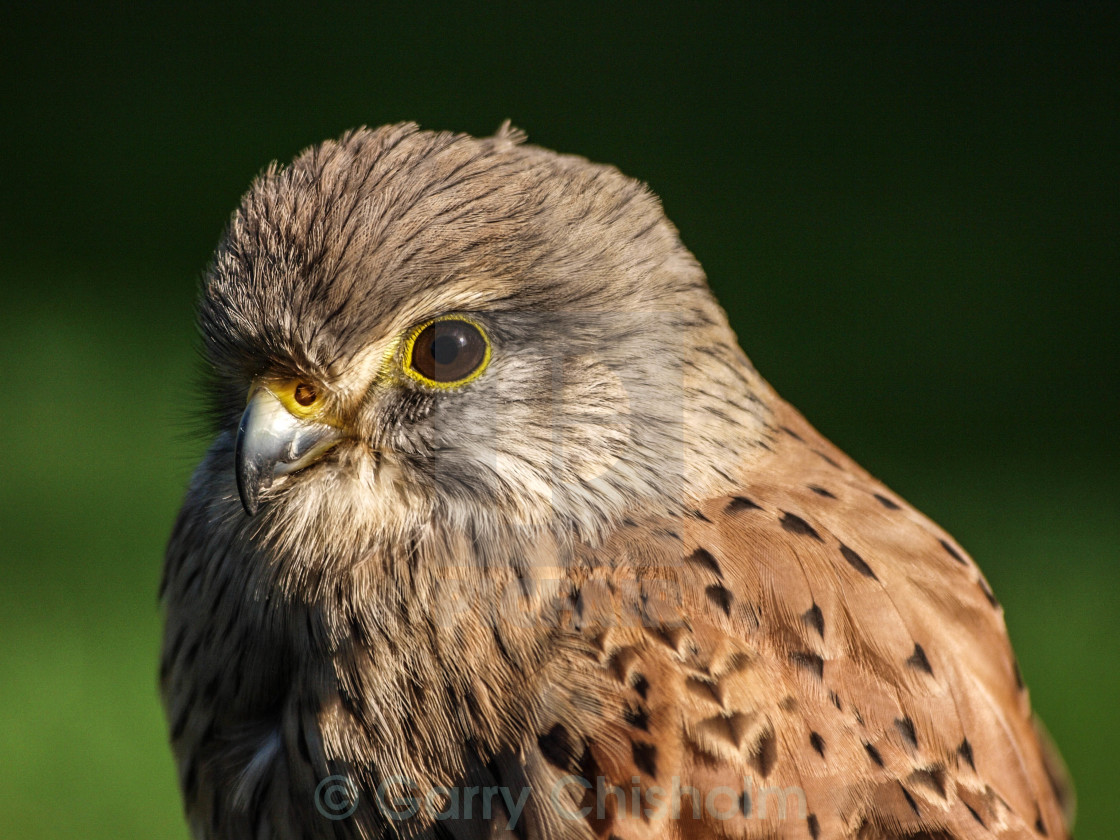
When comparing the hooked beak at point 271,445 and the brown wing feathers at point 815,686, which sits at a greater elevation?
the hooked beak at point 271,445

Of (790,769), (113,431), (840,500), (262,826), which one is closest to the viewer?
(790,769)

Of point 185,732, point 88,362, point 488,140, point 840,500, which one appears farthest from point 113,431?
point 840,500

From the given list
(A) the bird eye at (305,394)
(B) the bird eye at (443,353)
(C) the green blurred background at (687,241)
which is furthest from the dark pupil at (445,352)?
(C) the green blurred background at (687,241)

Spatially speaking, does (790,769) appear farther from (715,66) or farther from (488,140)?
(715,66)

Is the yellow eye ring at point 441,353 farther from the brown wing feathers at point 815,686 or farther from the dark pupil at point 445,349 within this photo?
the brown wing feathers at point 815,686

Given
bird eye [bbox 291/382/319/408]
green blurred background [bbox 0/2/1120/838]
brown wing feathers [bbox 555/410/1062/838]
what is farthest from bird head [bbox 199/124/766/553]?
green blurred background [bbox 0/2/1120/838]

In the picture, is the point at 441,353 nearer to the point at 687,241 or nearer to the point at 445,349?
the point at 445,349

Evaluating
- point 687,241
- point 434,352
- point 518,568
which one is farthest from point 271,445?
point 687,241

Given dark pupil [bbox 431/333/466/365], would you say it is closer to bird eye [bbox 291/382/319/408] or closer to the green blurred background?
bird eye [bbox 291/382/319/408]

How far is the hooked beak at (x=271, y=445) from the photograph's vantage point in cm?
161

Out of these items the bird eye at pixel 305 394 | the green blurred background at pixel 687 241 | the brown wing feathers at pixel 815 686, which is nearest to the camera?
the brown wing feathers at pixel 815 686

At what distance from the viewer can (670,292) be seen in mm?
1829

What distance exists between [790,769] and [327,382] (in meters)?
0.81

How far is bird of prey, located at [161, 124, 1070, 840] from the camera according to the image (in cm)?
156
